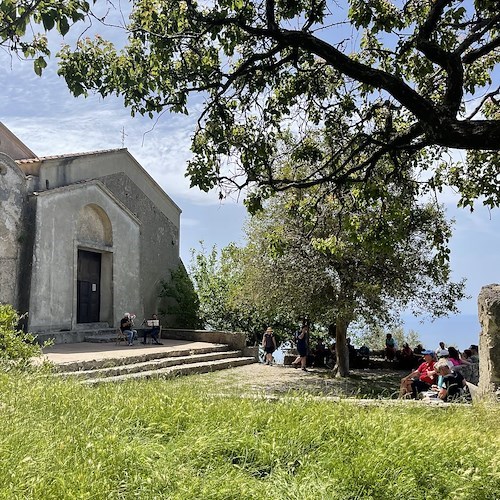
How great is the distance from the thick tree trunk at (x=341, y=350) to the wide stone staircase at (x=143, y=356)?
3769 mm

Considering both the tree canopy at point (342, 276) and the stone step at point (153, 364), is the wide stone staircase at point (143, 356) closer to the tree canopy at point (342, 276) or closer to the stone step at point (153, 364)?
the stone step at point (153, 364)

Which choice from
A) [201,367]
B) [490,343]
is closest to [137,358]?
[201,367]

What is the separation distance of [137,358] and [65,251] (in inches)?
238

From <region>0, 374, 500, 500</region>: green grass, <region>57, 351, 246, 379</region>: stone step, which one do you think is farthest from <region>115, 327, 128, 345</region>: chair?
<region>0, 374, 500, 500</region>: green grass

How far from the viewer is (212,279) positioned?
2705 cm

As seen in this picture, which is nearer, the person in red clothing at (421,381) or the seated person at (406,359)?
the person in red clothing at (421,381)

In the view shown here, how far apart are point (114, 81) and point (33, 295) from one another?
11.1m

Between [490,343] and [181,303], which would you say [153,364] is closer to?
[490,343]

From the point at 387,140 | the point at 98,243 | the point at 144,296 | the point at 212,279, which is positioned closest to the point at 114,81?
the point at 387,140

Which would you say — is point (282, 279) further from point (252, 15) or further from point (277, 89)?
point (252, 15)

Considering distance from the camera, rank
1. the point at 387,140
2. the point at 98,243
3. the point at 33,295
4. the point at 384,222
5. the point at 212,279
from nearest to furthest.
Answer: the point at 387,140 < the point at 384,222 < the point at 33,295 < the point at 98,243 < the point at 212,279

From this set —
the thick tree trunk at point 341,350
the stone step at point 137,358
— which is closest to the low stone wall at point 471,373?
the thick tree trunk at point 341,350


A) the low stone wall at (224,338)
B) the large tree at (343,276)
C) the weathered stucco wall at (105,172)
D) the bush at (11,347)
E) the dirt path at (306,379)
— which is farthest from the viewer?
the low stone wall at (224,338)

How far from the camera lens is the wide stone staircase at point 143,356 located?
12.4 meters
